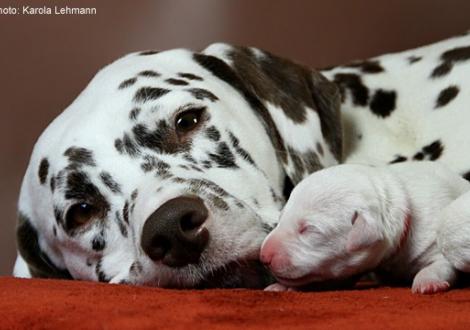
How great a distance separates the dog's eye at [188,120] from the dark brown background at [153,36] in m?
1.31

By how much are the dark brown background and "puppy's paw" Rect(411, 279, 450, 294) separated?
7.20 feet

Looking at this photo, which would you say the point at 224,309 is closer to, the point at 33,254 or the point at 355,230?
the point at 355,230

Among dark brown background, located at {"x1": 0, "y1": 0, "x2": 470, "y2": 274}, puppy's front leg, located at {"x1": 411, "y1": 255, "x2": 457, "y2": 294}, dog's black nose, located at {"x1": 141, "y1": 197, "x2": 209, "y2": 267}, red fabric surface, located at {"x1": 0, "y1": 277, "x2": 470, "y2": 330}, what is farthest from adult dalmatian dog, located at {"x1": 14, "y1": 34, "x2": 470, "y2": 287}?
dark brown background, located at {"x1": 0, "y1": 0, "x2": 470, "y2": 274}

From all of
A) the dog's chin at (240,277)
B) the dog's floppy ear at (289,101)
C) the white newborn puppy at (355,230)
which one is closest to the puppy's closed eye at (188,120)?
the dog's floppy ear at (289,101)

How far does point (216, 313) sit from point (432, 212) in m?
0.94

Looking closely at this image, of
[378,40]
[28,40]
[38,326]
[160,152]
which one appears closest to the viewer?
[38,326]

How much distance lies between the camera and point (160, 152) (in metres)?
2.56

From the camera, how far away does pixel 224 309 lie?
1740mm

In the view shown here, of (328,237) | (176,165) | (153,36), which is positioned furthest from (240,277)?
(153,36)

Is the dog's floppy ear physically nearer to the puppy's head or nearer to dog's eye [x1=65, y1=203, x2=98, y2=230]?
the puppy's head

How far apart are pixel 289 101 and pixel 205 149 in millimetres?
508

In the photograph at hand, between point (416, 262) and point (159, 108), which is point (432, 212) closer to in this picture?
point (416, 262)

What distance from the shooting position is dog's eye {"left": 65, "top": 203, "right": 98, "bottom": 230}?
Result: 2.60m

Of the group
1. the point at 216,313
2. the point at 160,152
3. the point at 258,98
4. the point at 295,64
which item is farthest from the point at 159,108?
the point at 216,313
